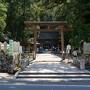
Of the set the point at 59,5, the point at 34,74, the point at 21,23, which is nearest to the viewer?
the point at 34,74

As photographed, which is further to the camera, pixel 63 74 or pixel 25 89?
pixel 63 74

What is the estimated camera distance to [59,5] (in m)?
36.3

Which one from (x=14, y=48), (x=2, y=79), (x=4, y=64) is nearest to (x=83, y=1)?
(x=14, y=48)

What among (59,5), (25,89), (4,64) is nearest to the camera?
(25,89)

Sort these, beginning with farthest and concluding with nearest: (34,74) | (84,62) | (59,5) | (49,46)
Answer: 1. (49,46)
2. (59,5)
3. (84,62)
4. (34,74)

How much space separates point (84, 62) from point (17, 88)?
9285 millimetres

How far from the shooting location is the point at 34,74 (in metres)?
18.3

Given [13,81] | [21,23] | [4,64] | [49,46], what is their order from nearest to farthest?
1. [13,81]
2. [4,64]
3. [21,23]
4. [49,46]

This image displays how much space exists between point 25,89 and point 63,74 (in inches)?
230

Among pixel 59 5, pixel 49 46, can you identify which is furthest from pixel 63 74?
pixel 49 46

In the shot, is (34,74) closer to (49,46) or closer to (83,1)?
(83,1)

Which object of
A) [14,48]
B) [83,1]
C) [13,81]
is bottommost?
[13,81]

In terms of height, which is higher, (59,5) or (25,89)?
(59,5)

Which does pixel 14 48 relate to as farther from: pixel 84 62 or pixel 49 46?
pixel 49 46
